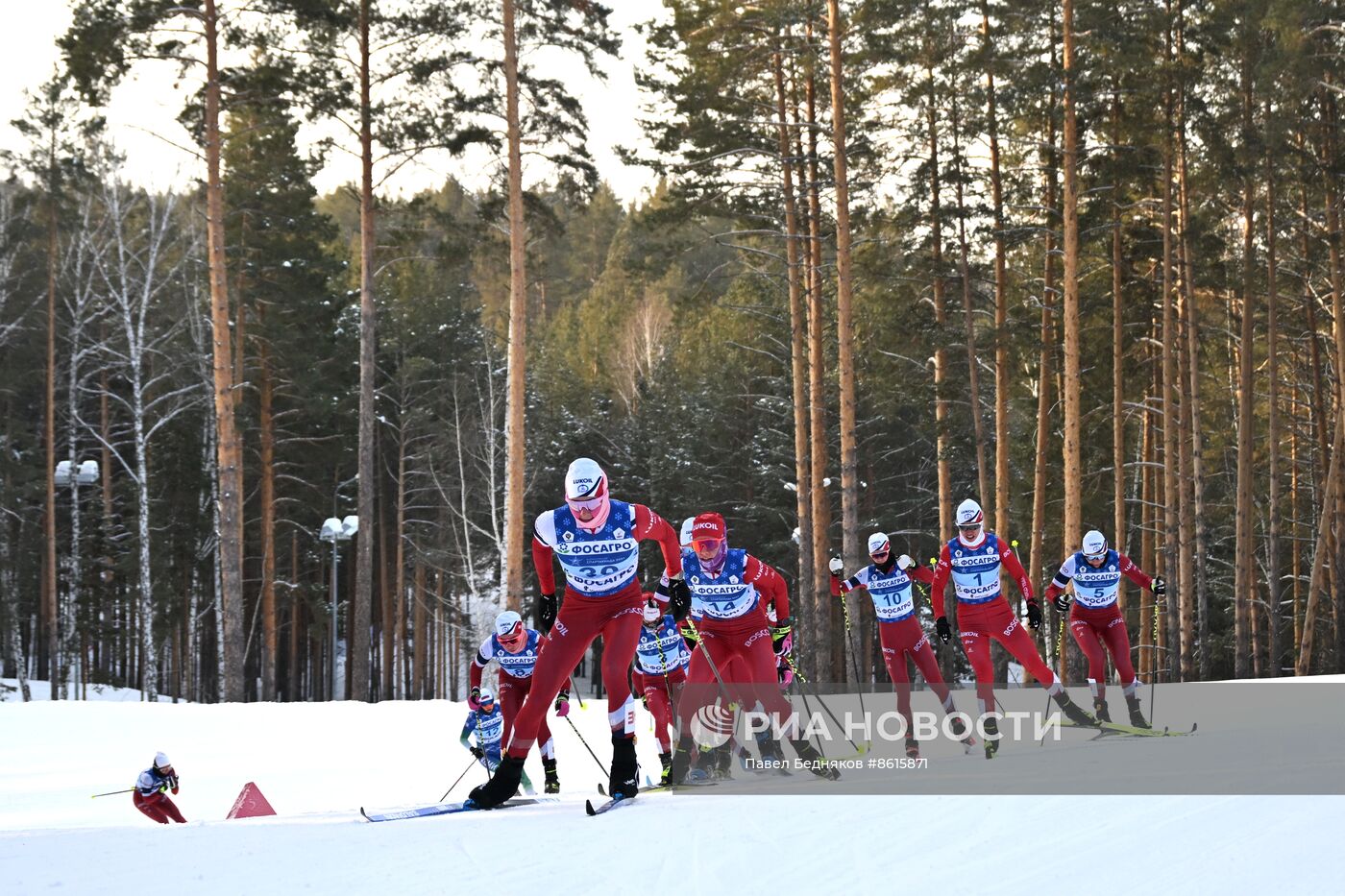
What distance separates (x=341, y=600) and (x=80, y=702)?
3065cm

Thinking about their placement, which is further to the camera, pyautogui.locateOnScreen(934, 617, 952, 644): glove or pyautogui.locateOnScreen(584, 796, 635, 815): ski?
pyautogui.locateOnScreen(934, 617, 952, 644): glove

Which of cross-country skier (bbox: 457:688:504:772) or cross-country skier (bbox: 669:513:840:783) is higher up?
cross-country skier (bbox: 669:513:840:783)

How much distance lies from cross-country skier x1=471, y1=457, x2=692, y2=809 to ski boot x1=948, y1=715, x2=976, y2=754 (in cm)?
464

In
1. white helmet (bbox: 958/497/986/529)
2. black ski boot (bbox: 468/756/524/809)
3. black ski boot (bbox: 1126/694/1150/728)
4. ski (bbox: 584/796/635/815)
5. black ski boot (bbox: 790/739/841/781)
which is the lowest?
black ski boot (bbox: 1126/694/1150/728)

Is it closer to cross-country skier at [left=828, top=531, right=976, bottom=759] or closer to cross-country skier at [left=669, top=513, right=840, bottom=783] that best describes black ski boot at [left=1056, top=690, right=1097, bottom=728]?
cross-country skier at [left=828, top=531, right=976, bottom=759]

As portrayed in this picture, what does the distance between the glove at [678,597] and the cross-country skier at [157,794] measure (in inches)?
233

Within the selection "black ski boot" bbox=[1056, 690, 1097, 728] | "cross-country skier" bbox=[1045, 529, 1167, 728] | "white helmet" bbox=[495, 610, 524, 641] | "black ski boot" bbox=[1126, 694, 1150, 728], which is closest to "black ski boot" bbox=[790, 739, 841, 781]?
"white helmet" bbox=[495, 610, 524, 641]

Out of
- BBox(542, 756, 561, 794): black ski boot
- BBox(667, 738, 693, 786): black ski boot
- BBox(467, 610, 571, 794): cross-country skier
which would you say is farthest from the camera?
BBox(542, 756, 561, 794): black ski boot

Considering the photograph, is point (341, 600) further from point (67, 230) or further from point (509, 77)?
point (509, 77)

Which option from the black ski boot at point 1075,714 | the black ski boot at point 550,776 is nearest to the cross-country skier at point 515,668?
the black ski boot at point 550,776

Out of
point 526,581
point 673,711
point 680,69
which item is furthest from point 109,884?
point 526,581

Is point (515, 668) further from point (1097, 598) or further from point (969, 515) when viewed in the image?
point (1097, 598)

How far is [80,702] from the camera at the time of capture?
1806 centimetres

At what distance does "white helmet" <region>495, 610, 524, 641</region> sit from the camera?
1077 cm
